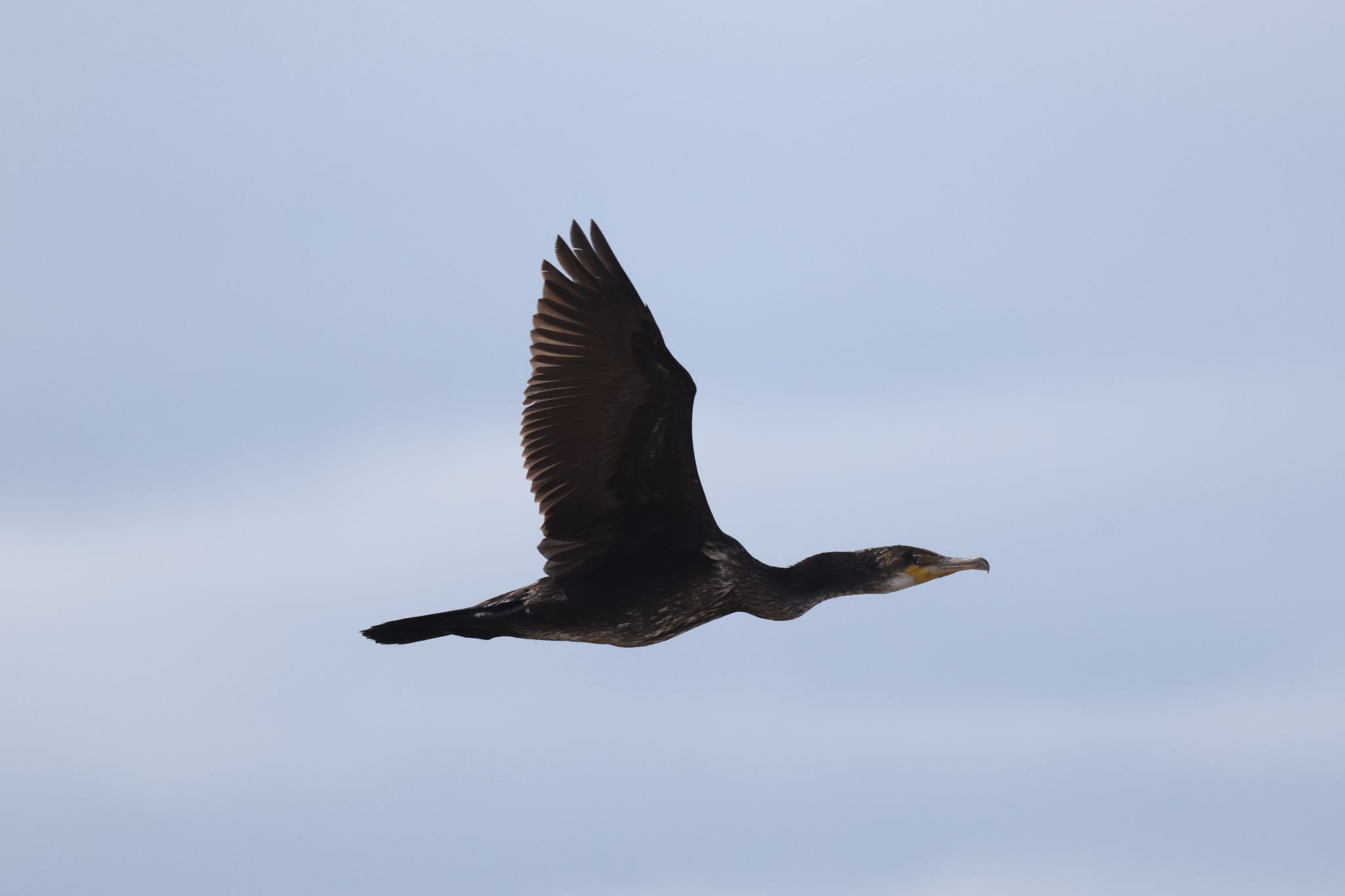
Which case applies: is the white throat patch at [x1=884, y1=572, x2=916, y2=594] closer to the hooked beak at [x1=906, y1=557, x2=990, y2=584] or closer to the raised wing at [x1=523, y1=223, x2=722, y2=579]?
the hooked beak at [x1=906, y1=557, x2=990, y2=584]

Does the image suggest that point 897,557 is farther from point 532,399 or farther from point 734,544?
point 532,399

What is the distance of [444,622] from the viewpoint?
10812 mm

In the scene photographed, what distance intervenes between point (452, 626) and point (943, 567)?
3.54 meters

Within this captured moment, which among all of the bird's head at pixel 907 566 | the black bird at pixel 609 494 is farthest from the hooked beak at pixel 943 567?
the black bird at pixel 609 494

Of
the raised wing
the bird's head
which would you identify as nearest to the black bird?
the raised wing

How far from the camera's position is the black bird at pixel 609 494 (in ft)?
35.0

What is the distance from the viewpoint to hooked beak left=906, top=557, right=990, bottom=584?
38.4 ft

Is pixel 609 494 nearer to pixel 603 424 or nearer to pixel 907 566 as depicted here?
pixel 603 424

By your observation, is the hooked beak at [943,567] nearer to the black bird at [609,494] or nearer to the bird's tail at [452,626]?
the black bird at [609,494]

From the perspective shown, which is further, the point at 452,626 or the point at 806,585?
the point at 806,585

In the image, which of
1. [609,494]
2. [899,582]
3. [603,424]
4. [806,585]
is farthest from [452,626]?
[899,582]

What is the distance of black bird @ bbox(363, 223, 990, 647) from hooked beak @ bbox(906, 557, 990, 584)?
97 cm

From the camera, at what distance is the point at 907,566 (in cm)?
1170

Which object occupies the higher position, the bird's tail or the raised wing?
the raised wing
